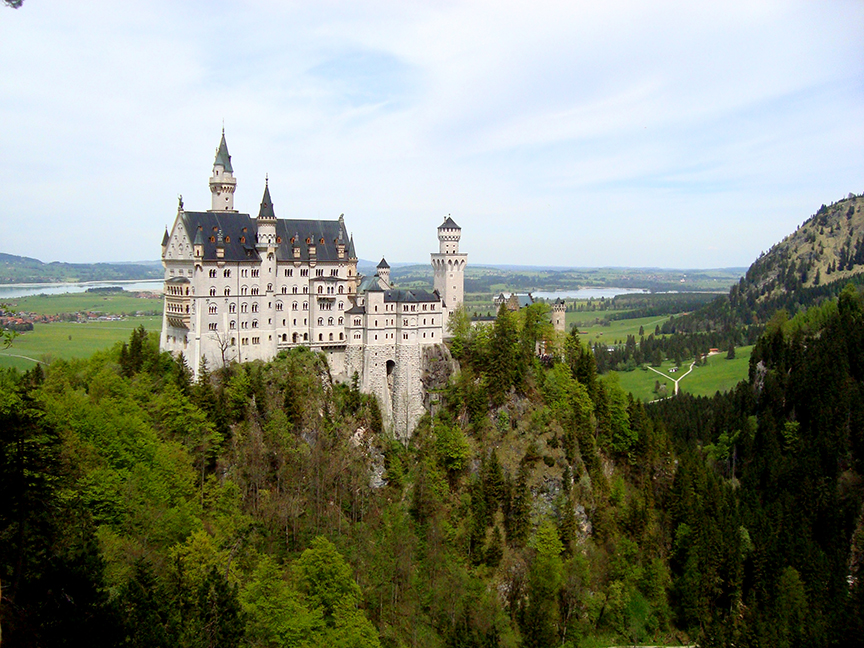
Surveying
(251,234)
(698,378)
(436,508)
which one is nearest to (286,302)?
(251,234)

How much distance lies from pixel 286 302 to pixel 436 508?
2638cm

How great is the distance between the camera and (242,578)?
4791 cm

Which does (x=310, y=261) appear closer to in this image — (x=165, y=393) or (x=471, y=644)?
(x=165, y=393)

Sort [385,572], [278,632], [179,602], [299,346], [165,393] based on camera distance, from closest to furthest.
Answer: [179,602]
[278,632]
[385,572]
[165,393]
[299,346]

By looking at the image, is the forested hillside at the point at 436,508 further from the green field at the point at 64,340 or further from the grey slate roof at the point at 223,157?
the grey slate roof at the point at 223,157

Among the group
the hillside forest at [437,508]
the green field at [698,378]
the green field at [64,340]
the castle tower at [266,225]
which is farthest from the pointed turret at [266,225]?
the green field at [698,378]

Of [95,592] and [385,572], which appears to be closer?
[95,592]

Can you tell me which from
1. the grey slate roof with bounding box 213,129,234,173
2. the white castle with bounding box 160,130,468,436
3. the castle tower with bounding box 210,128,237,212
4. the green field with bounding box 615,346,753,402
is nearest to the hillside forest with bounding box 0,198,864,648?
the white castle with bounding box 160,130,468,436

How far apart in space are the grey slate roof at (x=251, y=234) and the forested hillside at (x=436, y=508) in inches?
442

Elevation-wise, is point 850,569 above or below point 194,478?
below

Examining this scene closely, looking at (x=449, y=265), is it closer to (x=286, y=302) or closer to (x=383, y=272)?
(x=383, y=272)

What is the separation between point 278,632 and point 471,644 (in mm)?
23974

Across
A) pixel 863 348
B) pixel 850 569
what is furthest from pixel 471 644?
pixel 863 348

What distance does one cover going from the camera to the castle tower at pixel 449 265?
8575 cm
